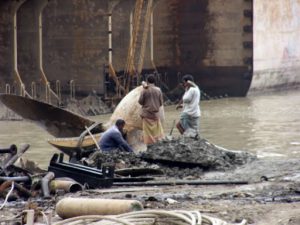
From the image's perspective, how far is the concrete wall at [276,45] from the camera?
130 ft

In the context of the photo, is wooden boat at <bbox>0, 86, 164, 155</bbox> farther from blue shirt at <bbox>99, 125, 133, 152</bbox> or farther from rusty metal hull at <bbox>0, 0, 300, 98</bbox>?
rusty metal hull at <bbox>0, 0, 300, 98</bbox>

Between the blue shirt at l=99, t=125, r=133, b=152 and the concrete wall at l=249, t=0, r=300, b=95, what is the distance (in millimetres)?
Answer: 23576

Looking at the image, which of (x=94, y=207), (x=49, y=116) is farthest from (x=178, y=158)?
(x=49, y=116)

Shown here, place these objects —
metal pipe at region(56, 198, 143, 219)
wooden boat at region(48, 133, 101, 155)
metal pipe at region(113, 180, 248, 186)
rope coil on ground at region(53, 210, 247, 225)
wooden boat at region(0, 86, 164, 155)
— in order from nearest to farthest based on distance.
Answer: rope coil on ground at region(53, 210, 247, 225) < metal pipe at region(56, 198, 143, 219) < metal pipe at region(113, 180, 248, 186) < wooden boat at region(48, 133, 101, 155) < wooden boat at region(0, 86, 164, 155)

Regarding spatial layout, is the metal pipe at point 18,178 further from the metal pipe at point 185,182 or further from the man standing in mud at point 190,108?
the man standing in mud at point 190,108

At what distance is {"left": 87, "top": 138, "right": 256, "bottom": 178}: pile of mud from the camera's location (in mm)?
14969

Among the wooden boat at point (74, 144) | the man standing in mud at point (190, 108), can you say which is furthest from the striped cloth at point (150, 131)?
the wooden boat at point (74, 144)

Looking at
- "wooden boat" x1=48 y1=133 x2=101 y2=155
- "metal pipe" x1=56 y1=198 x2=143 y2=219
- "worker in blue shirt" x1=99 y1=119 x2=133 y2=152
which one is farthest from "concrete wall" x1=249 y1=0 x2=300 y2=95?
"metal pipe" x1=56 y1=198 x2=143 y2=219

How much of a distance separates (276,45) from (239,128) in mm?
16759

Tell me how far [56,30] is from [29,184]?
24324 millimetres

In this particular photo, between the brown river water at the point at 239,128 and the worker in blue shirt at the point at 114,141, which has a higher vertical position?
the worker in blue shirt at the point at 114,141

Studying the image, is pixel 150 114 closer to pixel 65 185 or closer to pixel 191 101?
pixel 191 101

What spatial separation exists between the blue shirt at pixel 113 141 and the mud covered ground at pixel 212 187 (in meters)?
0.32

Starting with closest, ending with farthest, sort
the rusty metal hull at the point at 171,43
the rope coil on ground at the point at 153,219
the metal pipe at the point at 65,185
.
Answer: the rope coil on ground at the point at 153,219
the metal pipe at the point at 65,185
the rusty metal hull at the point at 171,43
